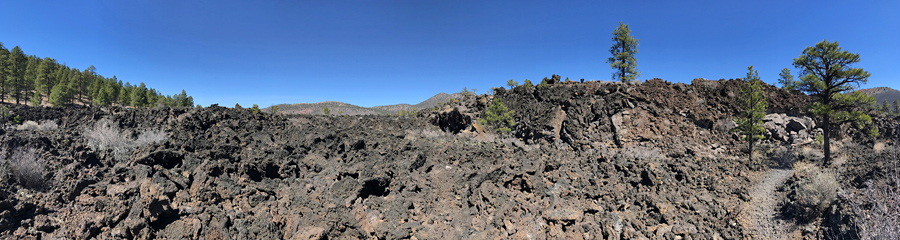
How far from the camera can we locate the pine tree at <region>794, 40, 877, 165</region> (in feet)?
42.8

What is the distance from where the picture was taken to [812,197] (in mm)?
8398

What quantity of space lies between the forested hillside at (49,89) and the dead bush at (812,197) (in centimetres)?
5085

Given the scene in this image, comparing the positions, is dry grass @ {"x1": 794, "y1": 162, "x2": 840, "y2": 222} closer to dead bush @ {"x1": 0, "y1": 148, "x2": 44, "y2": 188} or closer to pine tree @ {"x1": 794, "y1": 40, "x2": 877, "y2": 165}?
pine tree @ {"x1": 794, "y1": 40, "x2": 877, "y2": 165}

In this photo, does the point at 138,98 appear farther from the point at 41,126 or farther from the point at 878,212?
the point at 878,212

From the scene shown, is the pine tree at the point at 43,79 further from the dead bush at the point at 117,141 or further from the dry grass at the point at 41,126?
the dead bush at the point at 117,141

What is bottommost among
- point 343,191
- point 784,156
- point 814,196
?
point 814,196

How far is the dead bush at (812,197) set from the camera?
8.22 meters

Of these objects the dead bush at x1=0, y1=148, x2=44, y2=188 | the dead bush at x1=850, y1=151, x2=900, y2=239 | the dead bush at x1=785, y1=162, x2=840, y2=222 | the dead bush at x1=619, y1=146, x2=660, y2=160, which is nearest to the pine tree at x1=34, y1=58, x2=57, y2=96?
the dead bush at x1=0, y1=148, x2=44, y2=188

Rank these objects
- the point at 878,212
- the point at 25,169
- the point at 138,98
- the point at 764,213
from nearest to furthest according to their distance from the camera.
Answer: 1. the point at 878,212
2. the point at 25,169
3. the point at 764,213
4. the point at 138,98

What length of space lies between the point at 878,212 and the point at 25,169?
2039 centimetres

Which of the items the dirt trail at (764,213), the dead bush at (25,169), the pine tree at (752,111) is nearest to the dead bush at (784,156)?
the pine tree at (752,111)

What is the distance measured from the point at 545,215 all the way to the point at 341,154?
6970 mm

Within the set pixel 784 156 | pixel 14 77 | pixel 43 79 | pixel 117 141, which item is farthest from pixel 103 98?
pixel 784 156

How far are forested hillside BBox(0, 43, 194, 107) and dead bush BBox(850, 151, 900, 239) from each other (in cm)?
5099
